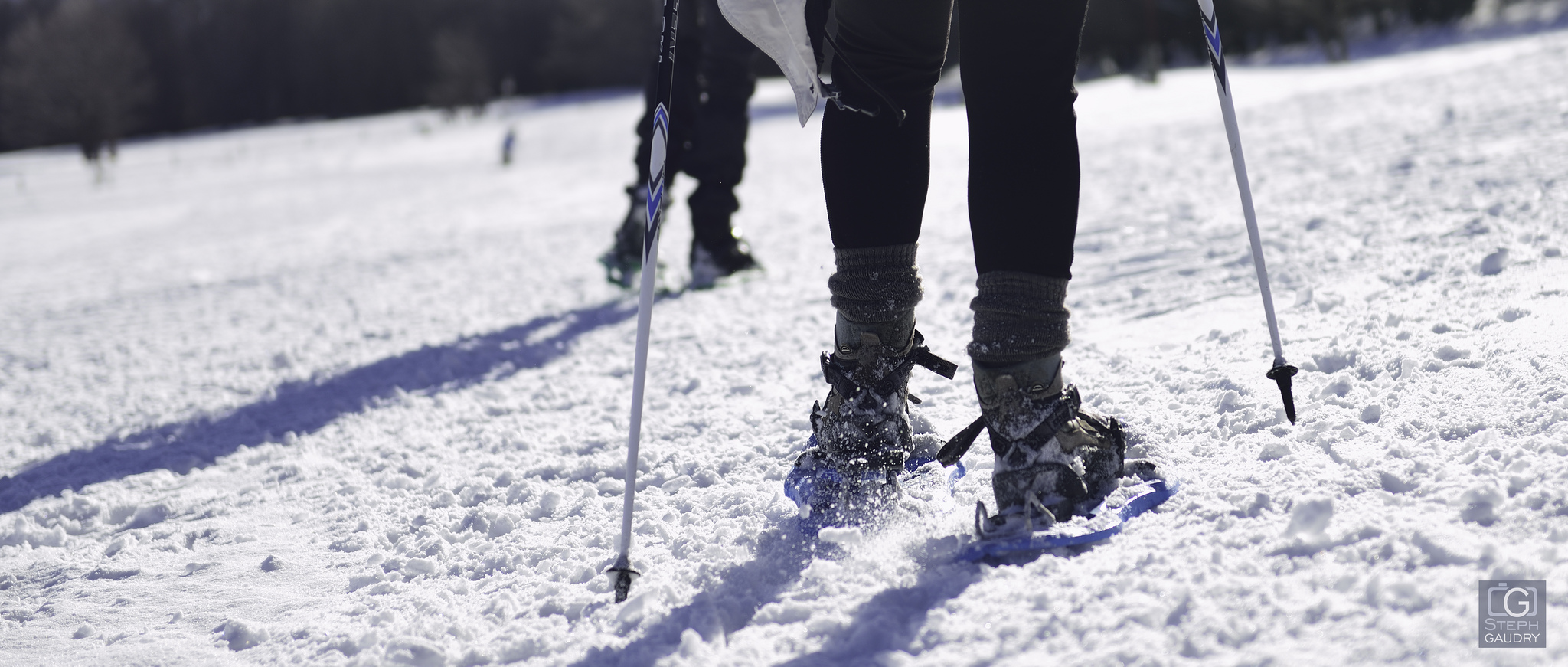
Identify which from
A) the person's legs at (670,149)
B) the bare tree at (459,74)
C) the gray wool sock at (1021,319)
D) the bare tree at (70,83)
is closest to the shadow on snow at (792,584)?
the gray wool sock at (1021,319)

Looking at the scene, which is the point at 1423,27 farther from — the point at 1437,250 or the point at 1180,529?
the point at 1180,529

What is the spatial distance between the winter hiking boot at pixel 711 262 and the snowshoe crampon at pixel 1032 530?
9.05 feet

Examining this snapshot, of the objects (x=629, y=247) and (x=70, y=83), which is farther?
(x=70, y=83)

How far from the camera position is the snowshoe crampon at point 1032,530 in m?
1.30

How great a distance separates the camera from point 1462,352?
6.05 feet

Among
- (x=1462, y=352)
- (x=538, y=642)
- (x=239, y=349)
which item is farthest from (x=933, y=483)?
(x=239, y=349)

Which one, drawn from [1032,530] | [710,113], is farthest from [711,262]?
[1032,530]

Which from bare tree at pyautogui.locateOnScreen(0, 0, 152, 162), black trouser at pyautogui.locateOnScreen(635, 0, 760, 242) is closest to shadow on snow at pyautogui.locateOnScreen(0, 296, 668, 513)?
black trouser at pyautogui.locateOnScreen(635, 0, 760, 242)

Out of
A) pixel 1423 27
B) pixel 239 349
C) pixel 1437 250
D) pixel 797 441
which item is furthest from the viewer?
pixel 1423 27

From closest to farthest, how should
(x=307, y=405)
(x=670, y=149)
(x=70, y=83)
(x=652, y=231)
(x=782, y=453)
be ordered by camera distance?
1. (x=652, y=231)
2. (x=782, y=453)
3. (x=307, y=405)
4. (x=670, y=149)
5. (x=70, y=83)

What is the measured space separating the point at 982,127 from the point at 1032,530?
0.57 m

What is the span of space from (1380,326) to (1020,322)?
51.3 inches

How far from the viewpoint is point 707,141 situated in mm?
3920

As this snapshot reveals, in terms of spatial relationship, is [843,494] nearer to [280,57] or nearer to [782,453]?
[782,453]
